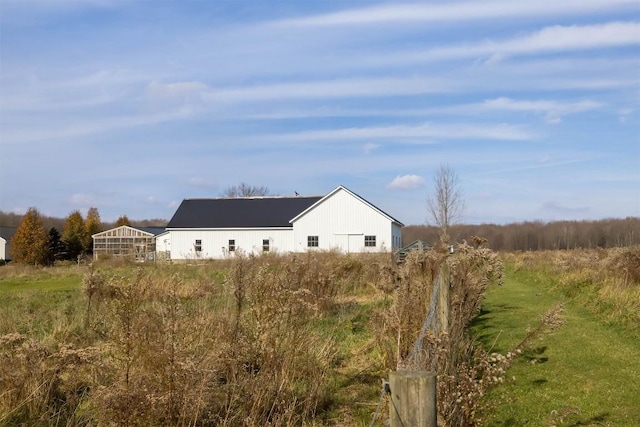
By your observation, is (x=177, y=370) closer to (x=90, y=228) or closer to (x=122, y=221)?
(x=90, y=228)

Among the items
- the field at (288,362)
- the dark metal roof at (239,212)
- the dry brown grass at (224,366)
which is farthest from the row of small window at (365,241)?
the dry brown grass at (224,366)

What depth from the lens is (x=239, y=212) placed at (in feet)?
149

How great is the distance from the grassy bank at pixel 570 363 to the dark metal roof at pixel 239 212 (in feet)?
96.7

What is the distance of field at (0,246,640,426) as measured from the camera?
4.71 metres

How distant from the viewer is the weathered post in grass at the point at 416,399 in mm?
2674

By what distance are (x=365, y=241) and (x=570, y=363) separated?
33.9 metres

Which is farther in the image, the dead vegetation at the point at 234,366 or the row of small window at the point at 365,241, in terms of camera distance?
the row of small window at the point at 365,241

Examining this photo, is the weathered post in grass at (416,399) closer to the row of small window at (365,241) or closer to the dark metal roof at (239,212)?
the row of small window at (365,241)

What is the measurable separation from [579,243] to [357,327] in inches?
2338

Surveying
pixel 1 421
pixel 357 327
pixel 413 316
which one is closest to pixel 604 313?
pixel 357 327

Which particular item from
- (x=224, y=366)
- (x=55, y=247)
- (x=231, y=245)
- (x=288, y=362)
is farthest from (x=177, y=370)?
(x=55, y=247)

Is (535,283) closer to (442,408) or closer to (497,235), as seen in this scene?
(442,408)

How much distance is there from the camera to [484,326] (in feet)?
37.9

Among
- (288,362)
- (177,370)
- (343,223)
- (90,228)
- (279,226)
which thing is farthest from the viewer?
(90,228)
